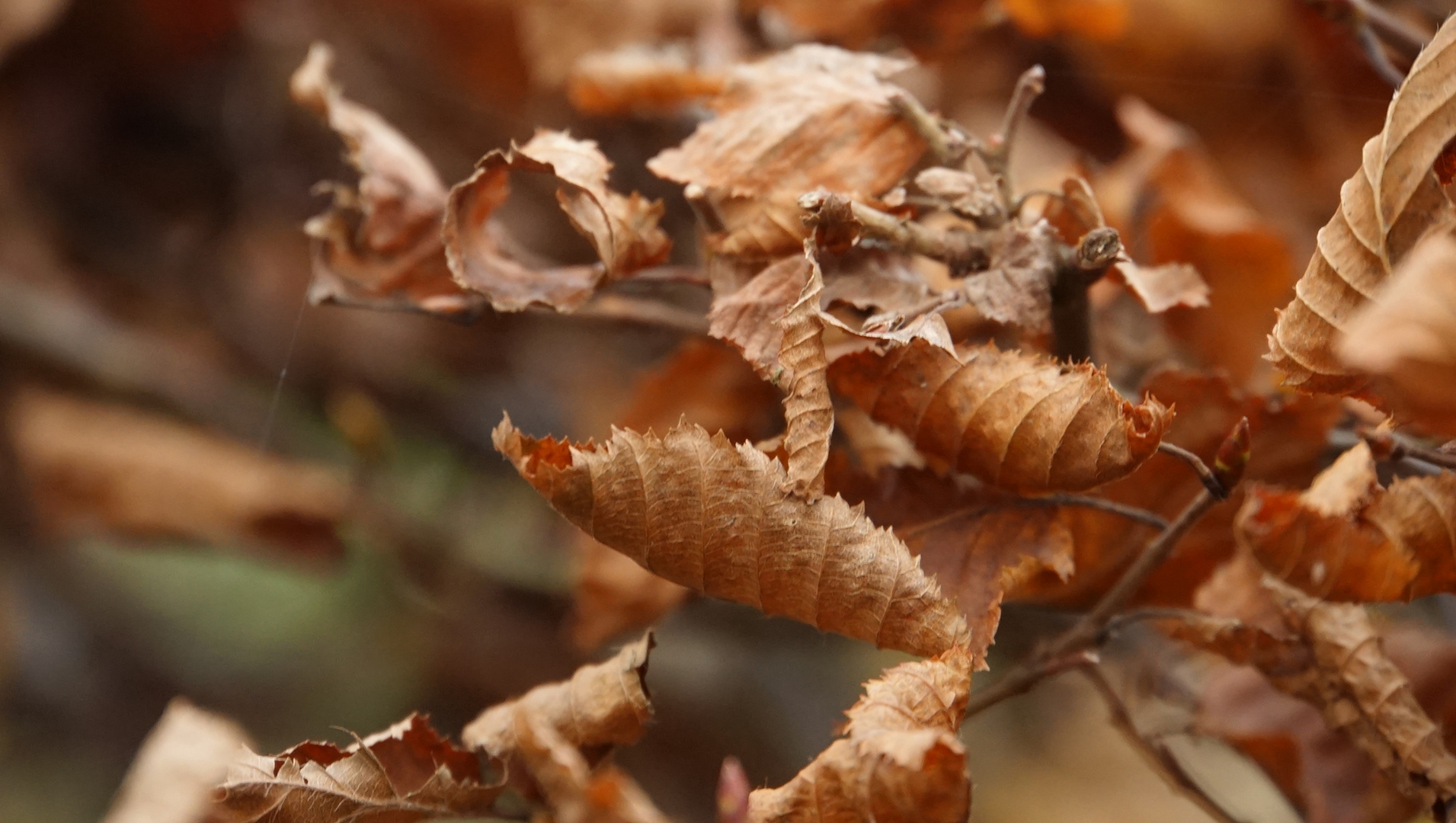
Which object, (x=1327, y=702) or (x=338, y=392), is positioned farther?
(x=338, y=392)

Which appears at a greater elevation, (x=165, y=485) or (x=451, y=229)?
(x=451, y=229)

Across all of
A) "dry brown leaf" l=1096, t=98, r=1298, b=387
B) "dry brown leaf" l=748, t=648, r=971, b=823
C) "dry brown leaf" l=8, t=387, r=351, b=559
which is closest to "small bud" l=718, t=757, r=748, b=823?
"dry brown leaf" l=748, t=648, r=971, b=823

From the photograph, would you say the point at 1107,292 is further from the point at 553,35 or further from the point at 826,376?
the point at 553,35

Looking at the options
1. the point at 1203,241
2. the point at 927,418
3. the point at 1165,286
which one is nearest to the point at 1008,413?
the point at 927,418

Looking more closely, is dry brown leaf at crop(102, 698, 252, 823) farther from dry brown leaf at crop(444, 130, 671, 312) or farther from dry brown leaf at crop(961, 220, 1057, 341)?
dry brown leaf at crop(961, 220, 1057, 341)

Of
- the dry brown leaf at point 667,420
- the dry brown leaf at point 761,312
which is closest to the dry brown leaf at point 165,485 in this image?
the dry brown leaf at point 667,420

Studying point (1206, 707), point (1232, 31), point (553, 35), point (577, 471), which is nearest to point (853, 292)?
point (577, 471)

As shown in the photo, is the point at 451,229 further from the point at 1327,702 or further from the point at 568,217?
the point at 1327,702
